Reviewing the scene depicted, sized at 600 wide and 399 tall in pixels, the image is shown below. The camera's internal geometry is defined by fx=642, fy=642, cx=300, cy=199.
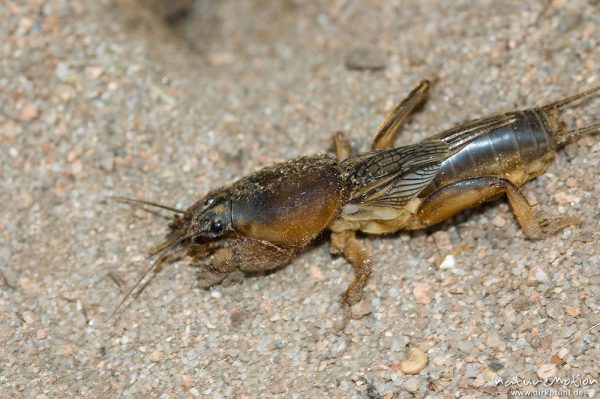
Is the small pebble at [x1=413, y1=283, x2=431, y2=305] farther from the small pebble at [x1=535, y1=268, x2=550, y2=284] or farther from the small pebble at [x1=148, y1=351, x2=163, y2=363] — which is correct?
the small pebble at [x1=148, y1=351, x2=163, y2=363]

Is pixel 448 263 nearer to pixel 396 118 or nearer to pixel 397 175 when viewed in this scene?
pixel 397 175

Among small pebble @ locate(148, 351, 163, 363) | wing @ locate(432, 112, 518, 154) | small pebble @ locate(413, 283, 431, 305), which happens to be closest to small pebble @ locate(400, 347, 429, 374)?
small pebble @ locate(413, 283, 431, 305)

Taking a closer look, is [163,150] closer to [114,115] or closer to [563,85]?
[114,115]

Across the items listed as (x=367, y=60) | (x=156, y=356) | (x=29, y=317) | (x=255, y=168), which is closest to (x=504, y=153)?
(x=367, y=60)

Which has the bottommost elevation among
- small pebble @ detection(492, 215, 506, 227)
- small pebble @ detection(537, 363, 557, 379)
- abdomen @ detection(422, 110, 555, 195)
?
small pebble @ detection(537, 363, 557, 379)

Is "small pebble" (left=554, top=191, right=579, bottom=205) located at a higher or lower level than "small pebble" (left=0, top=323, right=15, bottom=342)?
higher

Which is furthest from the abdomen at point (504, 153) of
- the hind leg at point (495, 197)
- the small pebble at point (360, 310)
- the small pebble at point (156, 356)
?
the small pebble at point (156, 356)
